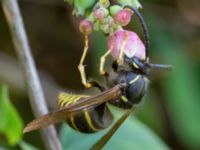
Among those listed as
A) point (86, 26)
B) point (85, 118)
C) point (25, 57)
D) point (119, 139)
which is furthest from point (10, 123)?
point (86, 26)

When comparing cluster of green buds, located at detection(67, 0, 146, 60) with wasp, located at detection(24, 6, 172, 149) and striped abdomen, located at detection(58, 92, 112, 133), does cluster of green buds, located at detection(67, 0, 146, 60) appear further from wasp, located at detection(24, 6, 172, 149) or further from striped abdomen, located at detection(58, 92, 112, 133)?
striped abdomen, located at detection(58, 92, 112, 133)

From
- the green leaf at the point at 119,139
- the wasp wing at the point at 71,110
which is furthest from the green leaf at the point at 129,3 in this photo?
the green leaf at the point at 119,139

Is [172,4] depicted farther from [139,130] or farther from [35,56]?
[139,130]

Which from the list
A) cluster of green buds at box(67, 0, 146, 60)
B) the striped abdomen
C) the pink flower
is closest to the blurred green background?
the striped abdomen

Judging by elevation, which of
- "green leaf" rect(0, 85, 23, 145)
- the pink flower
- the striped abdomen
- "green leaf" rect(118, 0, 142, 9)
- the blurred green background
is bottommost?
the blurred green background

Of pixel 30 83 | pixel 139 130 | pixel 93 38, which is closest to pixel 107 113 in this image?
pixel 30 83

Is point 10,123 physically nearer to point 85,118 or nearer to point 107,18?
point 85,118
